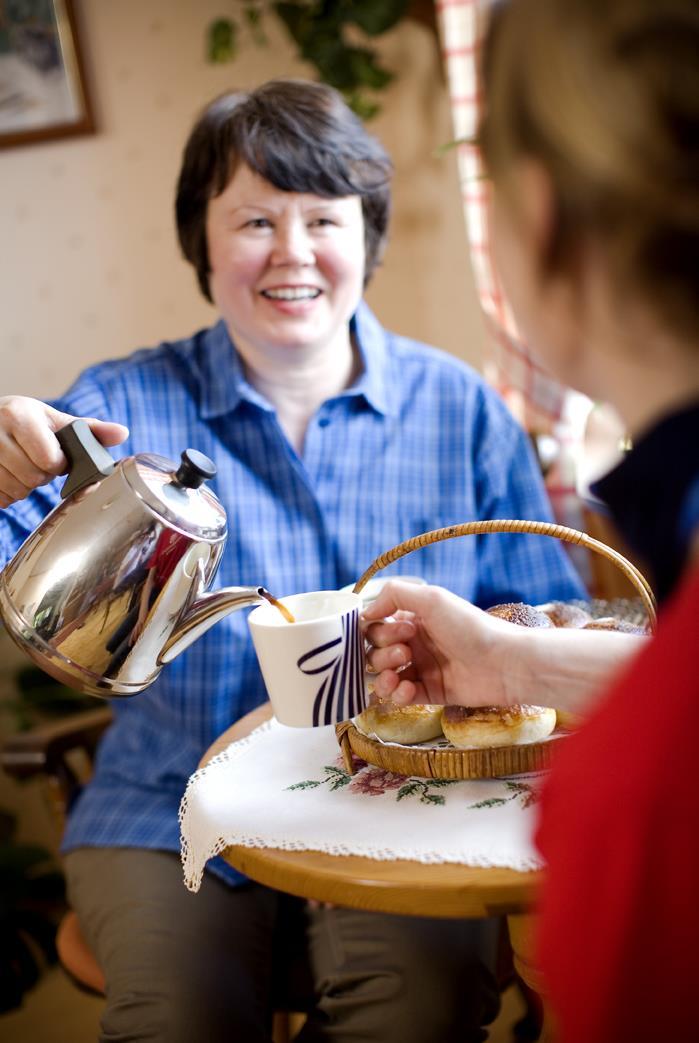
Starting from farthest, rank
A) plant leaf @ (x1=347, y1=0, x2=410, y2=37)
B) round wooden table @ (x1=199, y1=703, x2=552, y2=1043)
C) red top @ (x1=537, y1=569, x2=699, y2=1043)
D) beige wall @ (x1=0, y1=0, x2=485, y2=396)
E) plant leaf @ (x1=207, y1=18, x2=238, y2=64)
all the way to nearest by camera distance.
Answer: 1. beige wall @ (x1=0, y1=0, x2=485, y2=396)
2. plant leaf @ (x1=207, y1=18, x2=238, y2=64)
3. plant leaf @ (x1=347, y1=0, x2=410, y2=37)
4. round wooden table @ (x1=199, y1=703, x2=552, y2=1043)
5. red top @ (x1=537, y1=569, x2=699, y2=1043)

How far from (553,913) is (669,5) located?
0.45 metres

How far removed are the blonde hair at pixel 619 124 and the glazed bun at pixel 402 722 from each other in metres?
0.51

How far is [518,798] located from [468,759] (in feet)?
0.18

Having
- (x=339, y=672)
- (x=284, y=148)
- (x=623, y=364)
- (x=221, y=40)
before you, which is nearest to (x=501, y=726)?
(x=339, y=672)

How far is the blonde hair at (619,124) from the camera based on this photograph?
468 mm

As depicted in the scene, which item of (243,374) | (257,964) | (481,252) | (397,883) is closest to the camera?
(397,883)

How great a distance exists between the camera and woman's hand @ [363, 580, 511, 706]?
0.87 meters

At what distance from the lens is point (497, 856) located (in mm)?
754

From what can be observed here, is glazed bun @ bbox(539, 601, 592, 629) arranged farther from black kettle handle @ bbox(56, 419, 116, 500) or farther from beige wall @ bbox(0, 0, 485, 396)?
beige wall @ bbox(0, 0, 485, 396)

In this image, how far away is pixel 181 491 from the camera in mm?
863

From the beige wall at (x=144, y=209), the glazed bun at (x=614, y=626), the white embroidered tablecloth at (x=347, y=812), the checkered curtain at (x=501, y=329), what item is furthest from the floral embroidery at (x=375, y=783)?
the beige wall at (x=144, y=209)

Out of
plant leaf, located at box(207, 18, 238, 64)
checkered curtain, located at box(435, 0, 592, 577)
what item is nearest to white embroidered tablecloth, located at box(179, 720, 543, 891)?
checkered curtain, located at box(435, 0, 592, 577)

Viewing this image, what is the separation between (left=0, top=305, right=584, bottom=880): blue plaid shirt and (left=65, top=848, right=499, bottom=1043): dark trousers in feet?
0.34

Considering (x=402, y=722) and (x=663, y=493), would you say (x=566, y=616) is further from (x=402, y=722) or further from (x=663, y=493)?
(x=663, y=493)
